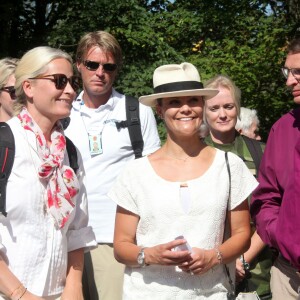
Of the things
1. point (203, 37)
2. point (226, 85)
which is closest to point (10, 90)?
point (226, 85)

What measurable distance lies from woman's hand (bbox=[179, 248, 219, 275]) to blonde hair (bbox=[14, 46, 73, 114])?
3.91 feet

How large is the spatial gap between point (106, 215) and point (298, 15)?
693 cm

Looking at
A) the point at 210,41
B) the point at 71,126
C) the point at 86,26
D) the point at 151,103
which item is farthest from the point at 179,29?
the point at 151,103

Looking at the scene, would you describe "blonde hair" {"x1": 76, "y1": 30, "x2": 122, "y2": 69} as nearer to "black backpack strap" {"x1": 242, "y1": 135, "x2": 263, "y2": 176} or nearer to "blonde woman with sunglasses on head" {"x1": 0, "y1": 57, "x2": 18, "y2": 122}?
"blonde woman with sunglasses on head" {"x1": 0, "y1": 57, "x2": 18, "y2": 122}

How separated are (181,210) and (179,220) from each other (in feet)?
0.17

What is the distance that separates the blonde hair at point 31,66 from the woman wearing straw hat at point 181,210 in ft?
1.86

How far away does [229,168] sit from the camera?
359cm

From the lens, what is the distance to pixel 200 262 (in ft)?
11.0

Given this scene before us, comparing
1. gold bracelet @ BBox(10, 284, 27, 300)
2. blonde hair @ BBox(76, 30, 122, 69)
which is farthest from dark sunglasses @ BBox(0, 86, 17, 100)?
gold bracelet @ BBox(10, 284, 27, 300)

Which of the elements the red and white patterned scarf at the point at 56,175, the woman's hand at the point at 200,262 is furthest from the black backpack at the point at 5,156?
the woman's hand at the point at 200,262

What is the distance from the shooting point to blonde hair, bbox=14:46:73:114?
11.7 ft

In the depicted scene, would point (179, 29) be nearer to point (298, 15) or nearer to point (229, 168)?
point (298, 15)

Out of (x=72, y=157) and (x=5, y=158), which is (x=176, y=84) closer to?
(x=72, y=157)

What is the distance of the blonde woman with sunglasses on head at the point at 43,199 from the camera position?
3.31m
